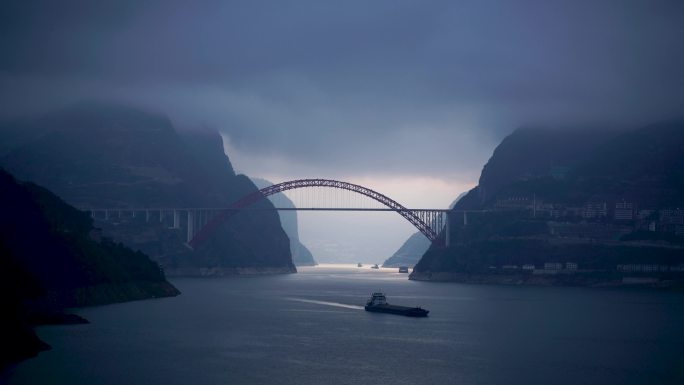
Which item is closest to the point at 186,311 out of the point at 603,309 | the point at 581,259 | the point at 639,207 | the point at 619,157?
the point at 603,309

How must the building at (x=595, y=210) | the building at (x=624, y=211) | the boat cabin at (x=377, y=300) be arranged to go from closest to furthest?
1. the boat cabin at (x=377, y=300)
2. the building at (x=624, y=211)
3. the building at (x=595, y=210)

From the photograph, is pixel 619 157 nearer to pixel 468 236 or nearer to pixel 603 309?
pixel 468 236

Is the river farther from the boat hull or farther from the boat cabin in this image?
the boat cabin

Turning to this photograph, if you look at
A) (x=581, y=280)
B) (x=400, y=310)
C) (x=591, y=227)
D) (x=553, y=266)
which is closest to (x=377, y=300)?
(x=400, y=310)

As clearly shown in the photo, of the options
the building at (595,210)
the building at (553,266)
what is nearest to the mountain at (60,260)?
the building at (553,266)

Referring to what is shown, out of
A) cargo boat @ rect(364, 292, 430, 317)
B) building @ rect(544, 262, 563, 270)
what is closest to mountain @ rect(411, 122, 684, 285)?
building @ rect(544, 262, 563, 270)

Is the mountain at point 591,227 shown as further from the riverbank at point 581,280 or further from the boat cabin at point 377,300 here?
the boat cabin at point 377,300

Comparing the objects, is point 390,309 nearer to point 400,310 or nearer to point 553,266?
point 400,310
